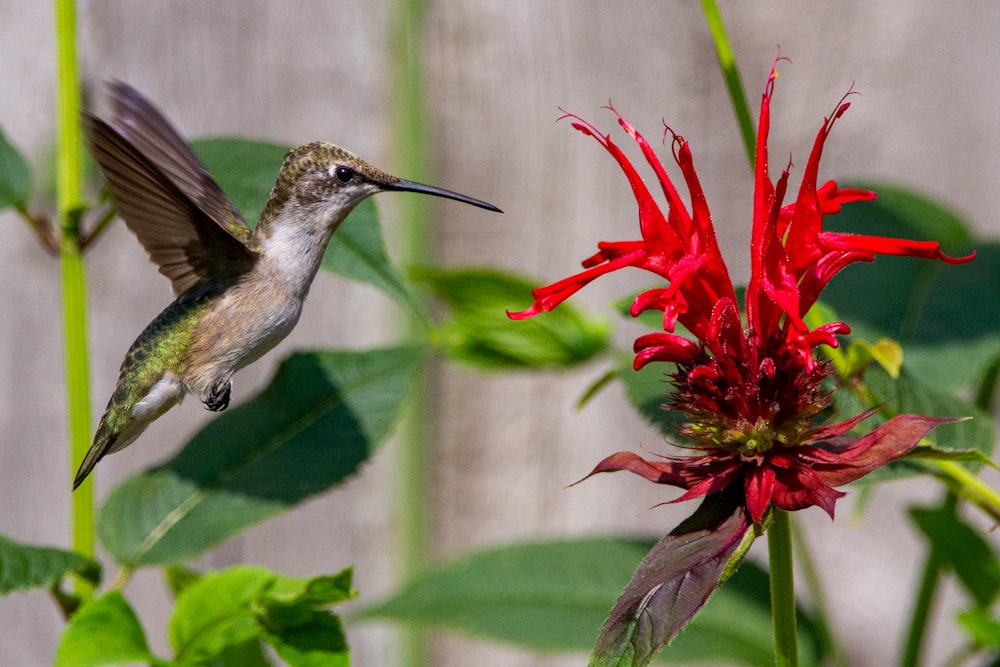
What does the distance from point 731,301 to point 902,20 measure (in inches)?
30.2

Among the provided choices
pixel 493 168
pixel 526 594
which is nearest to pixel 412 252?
pixel 493 168

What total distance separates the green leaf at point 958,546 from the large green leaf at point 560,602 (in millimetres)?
143

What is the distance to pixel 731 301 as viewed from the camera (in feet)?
1.85

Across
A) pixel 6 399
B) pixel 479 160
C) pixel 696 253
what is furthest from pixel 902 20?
pixel 6 399

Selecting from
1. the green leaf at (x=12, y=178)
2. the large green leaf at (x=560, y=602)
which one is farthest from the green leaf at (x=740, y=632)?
the green leaf at (x=12, y=178)

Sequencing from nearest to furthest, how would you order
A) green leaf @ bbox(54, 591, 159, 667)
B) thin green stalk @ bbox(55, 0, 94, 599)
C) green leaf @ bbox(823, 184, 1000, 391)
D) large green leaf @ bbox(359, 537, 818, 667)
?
green leaf @ bbox(54, 591, 159, 667)
thin green stalk @ bbox(55, 0, 94, 599)
green leaf @ bbox(823, 184, 1000, 391)
large green leaf @ bbox(359, 537, 818, 667)

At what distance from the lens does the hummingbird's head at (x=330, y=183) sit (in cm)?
66

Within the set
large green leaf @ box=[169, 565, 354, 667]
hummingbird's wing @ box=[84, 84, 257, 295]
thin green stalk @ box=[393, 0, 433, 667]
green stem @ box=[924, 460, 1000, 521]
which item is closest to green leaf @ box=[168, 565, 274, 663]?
large green leaf @ box=[169, 565, 354, 667]

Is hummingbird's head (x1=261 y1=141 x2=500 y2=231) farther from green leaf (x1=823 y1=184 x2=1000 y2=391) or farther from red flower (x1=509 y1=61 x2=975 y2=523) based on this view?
green leaf (x1=823 y1=184 x2=1000 y2=391)

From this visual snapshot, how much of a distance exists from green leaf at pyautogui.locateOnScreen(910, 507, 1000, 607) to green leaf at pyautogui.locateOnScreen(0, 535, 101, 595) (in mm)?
628

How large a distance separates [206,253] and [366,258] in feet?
0.39

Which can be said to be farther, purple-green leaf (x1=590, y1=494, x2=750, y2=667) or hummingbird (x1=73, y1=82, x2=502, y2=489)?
hummingbird (x1=73, y1=82, x2=502, y2=489)

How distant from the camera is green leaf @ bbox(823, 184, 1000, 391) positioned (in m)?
0.81

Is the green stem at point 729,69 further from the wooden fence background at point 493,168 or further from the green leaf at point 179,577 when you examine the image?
the wooden fence background at point 493,168
